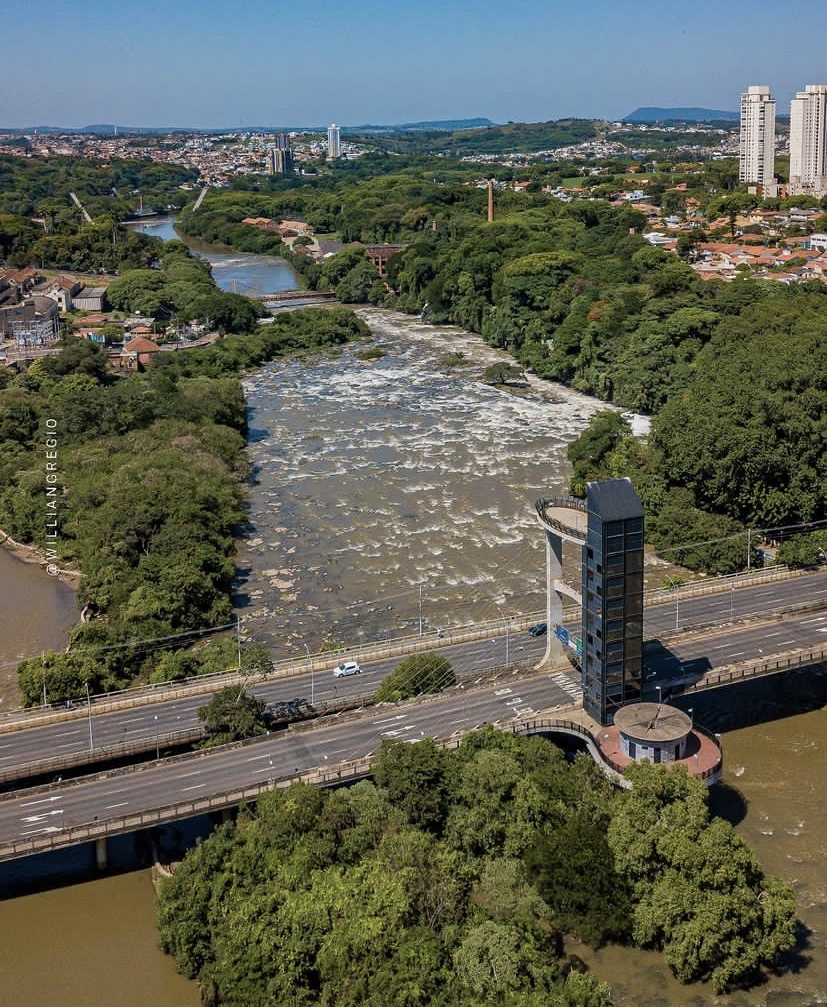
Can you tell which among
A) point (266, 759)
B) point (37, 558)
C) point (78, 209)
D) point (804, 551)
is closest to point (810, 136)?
point (78, 209)

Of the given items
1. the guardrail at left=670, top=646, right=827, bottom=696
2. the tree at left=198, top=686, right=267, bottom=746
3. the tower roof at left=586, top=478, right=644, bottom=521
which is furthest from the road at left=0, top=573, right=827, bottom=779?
the tower roof at left=586, top=478, right=644, bottom=521

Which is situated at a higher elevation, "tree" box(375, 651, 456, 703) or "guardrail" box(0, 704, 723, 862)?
"tree" box(375, 651, 456, 703)

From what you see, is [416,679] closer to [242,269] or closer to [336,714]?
[336,714]

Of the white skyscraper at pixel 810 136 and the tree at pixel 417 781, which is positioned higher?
the white skyscraper at pixel 810 136

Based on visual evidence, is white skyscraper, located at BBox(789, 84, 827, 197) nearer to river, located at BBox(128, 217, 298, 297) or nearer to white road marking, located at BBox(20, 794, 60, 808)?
river, located at BBox(128, 217, 298, 297)

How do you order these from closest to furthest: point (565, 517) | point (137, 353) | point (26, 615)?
1. point (565, 517)
2. point (26, 615)
3. point (137, 353)

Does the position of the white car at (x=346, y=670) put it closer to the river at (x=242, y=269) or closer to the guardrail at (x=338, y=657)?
the guardrail at (x=338, y=657)

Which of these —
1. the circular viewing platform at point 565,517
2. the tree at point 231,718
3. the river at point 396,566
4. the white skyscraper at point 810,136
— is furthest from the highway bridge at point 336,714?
the white skyscraper at point 810,136
